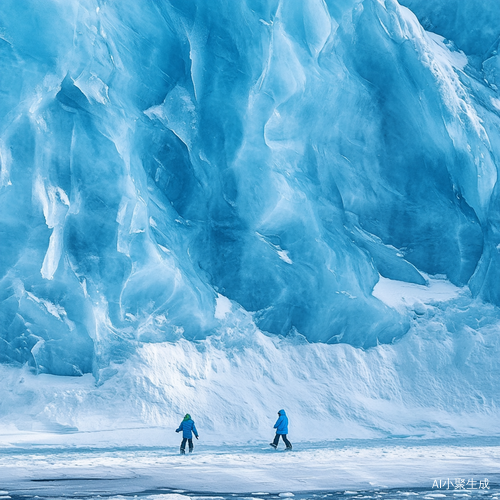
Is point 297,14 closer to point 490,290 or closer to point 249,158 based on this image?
point 249,158

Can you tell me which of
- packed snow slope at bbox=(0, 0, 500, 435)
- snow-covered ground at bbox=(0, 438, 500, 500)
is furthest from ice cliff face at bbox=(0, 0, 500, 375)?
snow-covered ground at bbox=(0, 438, 500, 500)

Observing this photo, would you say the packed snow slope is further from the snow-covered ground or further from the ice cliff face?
the snow-covered ground

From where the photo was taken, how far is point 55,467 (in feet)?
36.8

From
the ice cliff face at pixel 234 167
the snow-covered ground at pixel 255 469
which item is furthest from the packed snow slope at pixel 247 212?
the snow-covered ground at pixel 255 469

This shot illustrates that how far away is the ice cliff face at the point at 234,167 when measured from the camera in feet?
53.3

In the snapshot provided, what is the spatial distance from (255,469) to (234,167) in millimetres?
8989

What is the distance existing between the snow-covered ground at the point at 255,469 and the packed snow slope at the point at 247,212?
2654mm

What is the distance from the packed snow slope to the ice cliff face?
0.05 m

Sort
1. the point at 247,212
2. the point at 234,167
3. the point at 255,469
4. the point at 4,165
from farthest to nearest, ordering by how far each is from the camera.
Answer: the point at 247,212
the point at 234,167
the point at 4,165
the point at 255,469

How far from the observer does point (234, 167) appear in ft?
59.4

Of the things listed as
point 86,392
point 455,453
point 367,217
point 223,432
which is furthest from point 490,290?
point 86,392

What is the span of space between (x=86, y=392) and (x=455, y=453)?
27.0ft

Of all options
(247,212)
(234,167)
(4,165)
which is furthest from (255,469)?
(4,165)

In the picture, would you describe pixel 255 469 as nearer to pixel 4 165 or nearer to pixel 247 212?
pixel 247 212
